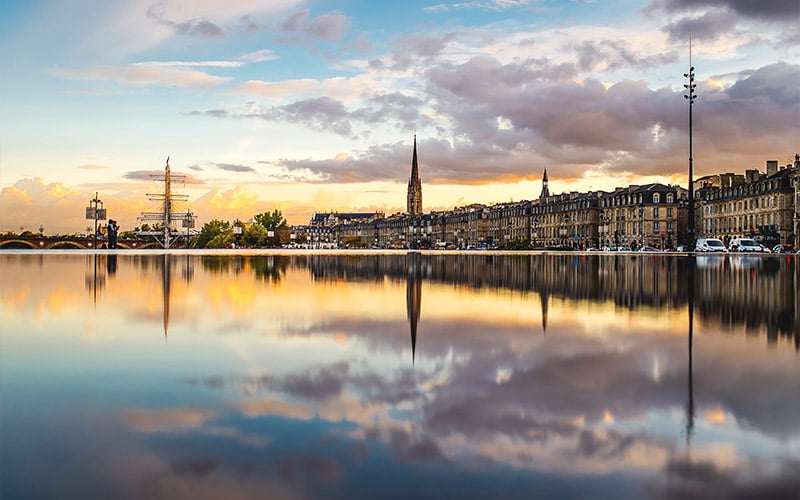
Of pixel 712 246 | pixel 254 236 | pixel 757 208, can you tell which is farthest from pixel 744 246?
pixel 254 236

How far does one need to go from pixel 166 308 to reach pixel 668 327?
10867 mm

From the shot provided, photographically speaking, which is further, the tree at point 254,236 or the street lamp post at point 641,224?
the tree at point 254,236

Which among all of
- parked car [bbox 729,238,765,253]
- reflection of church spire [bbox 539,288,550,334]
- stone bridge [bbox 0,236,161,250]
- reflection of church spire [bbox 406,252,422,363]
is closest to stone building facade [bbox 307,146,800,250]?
parked car [bbox 729,238,765,253]

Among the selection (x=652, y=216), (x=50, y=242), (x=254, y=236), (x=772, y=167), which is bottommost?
(x=50, y=242)

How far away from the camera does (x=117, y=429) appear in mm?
5688

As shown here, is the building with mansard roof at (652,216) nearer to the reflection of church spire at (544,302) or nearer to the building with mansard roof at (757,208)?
the building with mansard roof at (757,208)

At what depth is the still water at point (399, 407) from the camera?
4617 millimetres

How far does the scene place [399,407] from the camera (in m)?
6.39

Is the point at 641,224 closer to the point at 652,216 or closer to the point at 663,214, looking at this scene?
the point at 652,216

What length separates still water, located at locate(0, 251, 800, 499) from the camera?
462cm

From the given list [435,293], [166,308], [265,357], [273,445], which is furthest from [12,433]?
[435,293]

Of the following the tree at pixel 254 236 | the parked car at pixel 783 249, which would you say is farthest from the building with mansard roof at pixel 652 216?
the tree at pixel 254 236

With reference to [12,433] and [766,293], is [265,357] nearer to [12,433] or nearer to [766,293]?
[12,433]

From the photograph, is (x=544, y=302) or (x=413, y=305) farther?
(x=544, y=302)
